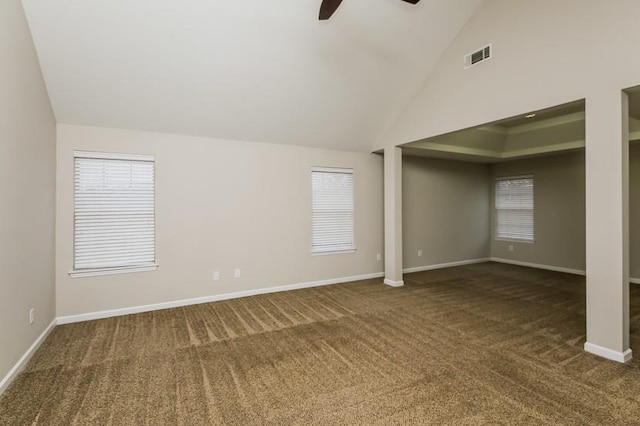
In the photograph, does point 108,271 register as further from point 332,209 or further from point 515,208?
point 515,208

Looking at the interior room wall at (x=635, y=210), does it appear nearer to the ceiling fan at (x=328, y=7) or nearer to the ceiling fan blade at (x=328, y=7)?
the ceiling fan at (x=328, y=7)

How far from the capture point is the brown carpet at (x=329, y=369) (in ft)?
6.63

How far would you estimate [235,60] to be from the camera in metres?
3.49

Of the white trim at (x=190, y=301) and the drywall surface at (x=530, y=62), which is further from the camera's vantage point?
the white trim at (x=190, y=301)

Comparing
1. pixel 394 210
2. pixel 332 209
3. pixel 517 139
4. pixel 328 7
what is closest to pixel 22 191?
pixel 328 7

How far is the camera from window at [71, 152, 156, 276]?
3.79m

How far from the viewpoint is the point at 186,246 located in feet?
14.2

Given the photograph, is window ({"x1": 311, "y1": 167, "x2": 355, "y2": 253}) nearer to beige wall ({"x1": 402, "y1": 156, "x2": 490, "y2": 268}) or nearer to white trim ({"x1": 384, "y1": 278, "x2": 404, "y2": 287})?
white trim ({"x1": 384, "y1": 278, "x2": 404, "y2": 287})

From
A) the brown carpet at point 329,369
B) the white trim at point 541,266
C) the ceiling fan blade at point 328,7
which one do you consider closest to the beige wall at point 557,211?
the white trim at point 541,266

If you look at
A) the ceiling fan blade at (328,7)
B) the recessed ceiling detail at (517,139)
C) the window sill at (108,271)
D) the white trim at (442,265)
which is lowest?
the white trim at (442,265)

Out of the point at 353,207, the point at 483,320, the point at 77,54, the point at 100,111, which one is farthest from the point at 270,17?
the point at 483,320

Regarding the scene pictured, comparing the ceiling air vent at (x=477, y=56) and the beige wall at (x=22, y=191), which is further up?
the ceiling air vent at (x=477, y=56)

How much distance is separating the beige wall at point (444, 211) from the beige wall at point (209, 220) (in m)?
1.67

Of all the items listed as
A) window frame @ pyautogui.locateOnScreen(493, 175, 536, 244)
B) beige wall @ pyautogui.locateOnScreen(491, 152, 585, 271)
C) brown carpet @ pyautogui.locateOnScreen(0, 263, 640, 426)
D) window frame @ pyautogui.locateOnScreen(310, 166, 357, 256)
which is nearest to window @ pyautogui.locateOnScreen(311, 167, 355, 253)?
window frame @ pyautogui.locateOnScreen(310, 166, 357, 256)
